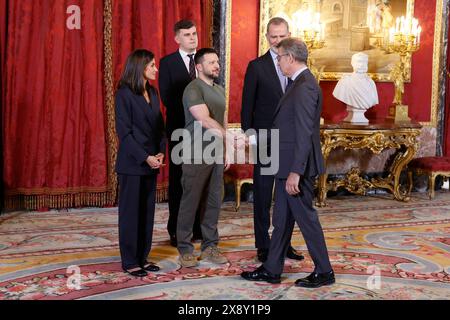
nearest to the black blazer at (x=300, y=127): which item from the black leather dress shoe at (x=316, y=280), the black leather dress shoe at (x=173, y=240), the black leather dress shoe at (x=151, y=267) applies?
the black leather dress shoe at (x=316, y=280)

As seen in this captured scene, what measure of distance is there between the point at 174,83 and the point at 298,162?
139 cm

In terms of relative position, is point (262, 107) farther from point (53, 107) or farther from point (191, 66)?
point (53, 107)

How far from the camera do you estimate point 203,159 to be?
13.2ft

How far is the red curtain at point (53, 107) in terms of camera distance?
5594 mm

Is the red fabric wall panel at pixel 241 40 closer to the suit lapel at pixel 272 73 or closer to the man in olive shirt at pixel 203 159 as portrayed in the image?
the suit lapel at pixel 272 73

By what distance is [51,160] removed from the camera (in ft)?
19.0

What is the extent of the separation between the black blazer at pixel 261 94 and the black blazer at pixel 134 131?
70 cm

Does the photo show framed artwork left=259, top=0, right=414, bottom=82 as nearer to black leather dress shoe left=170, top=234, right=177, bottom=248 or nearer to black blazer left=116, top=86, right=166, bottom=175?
black leather dress shoe left=170, top=234, right=177, bottom=248

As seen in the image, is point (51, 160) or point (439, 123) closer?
point (51, 160)

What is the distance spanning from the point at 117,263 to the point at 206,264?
601 mm

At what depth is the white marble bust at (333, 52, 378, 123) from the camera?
657cm

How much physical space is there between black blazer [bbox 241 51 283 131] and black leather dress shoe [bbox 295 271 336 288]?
1.07 m

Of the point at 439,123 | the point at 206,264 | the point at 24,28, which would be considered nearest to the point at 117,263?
the point at 206,264
